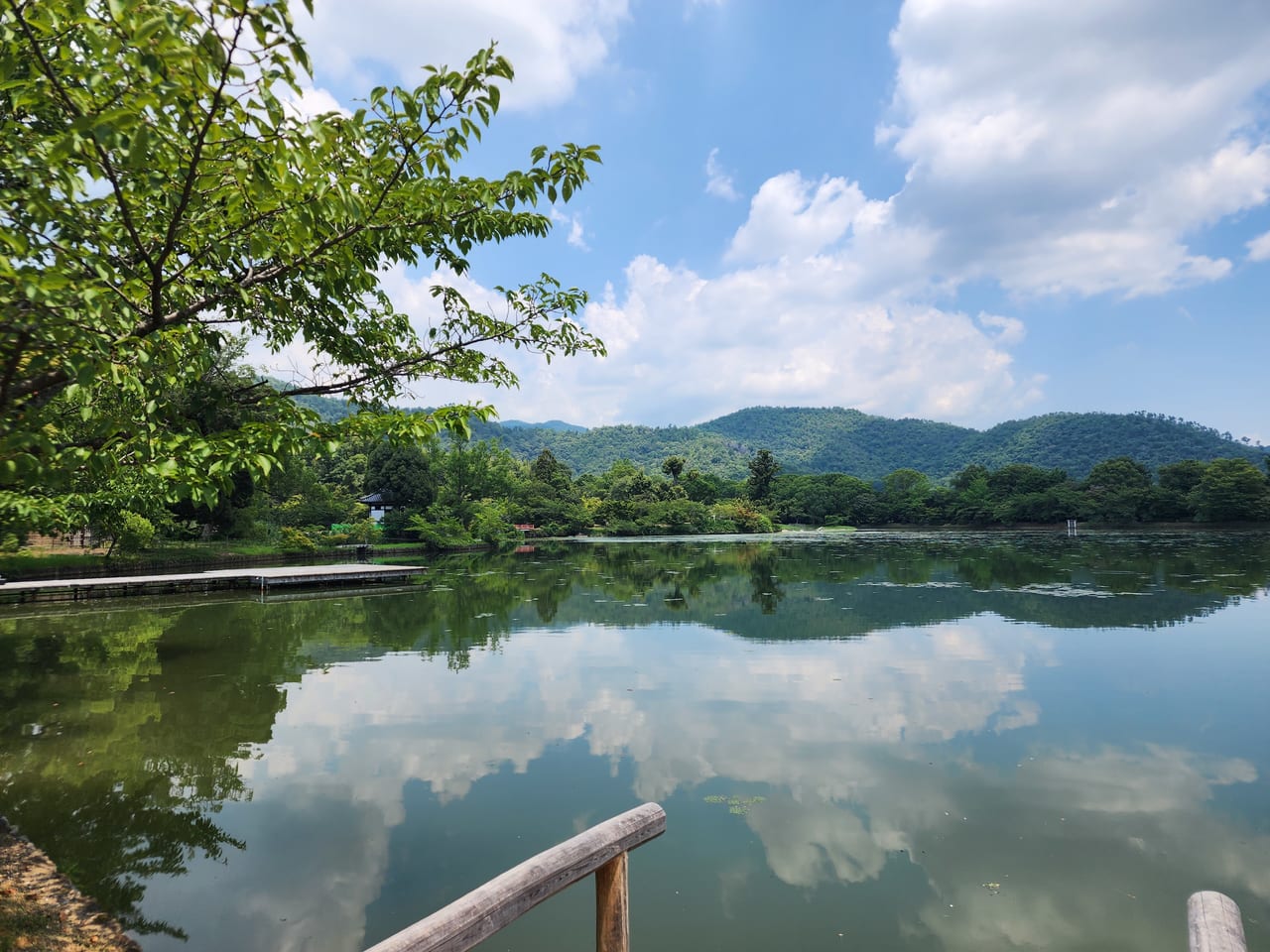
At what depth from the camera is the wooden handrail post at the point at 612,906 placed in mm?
2799

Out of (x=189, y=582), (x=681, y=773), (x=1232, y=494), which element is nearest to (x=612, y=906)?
(x=681, y=773)

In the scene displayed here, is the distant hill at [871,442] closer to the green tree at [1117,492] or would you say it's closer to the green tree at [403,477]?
the green tree at [1117,492]

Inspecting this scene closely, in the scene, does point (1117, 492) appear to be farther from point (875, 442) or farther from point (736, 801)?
point (875, 442)

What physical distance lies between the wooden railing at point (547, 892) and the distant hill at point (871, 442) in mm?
98427

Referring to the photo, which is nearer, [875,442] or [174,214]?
[174,214]

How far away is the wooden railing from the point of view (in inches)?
74.6

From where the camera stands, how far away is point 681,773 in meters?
6.55

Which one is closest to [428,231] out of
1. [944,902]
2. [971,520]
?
[944,902]

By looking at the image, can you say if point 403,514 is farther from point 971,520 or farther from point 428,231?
point 971,520

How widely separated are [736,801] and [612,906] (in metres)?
3.43

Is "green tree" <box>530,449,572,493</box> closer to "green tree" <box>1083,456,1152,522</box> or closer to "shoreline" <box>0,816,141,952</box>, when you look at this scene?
"green tree" <box>1083,456,1152,522</box>

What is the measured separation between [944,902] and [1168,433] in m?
127

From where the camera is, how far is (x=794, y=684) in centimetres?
960

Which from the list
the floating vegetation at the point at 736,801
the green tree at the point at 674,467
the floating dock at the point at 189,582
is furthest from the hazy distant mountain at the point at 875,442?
the floating vegetation at the point at 736,801
